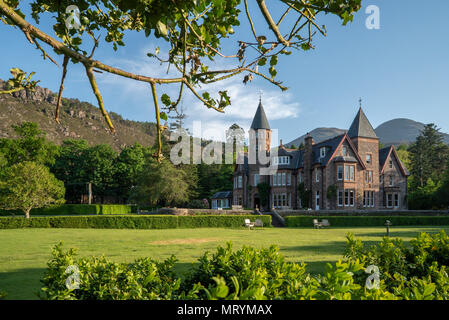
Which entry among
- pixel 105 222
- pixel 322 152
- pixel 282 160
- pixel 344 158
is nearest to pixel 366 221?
pixel 344 158

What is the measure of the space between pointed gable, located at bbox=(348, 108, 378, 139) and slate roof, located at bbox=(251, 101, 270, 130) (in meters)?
11.8

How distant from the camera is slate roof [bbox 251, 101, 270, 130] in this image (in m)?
47.7

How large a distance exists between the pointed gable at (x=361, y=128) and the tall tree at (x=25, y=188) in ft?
121

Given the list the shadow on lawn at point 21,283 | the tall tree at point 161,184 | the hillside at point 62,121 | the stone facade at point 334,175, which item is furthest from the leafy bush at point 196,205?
the shadow on lawn at point 21,283

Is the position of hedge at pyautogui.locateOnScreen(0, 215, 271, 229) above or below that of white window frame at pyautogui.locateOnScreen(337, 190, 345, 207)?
below

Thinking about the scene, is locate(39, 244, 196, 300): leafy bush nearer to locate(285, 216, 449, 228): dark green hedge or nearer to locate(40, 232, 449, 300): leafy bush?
locate(40, 232, 449, 300): leafy bush

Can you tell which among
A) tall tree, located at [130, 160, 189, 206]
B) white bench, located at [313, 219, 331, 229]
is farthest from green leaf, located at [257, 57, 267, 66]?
tall tree, located at [130, 160, 189, 206]

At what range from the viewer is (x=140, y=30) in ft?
15.4

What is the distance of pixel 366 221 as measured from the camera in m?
32.4

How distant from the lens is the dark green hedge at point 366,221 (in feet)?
106

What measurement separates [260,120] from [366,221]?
21618mm

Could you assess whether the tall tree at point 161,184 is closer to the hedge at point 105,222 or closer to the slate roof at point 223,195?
the slate roof at point 223,195
